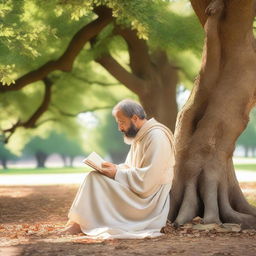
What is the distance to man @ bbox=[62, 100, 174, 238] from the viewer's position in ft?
22.0

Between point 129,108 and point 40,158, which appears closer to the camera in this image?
point 129,108

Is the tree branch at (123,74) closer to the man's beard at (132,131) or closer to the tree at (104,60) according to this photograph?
the tree at (104,60)

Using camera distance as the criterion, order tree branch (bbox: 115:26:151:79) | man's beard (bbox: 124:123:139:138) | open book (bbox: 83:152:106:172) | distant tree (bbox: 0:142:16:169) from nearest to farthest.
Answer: open book (bbox: 83:152:106:172)
man's beard (bbox: 124:123:139:138)
tree branch (bbox: 115:26:151:79)
distant tree (bbox: 0:142:16:169)

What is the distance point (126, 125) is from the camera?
6969mm

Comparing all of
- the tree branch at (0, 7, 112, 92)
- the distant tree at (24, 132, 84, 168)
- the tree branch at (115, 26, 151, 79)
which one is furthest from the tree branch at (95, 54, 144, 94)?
the distant tree at (24, 132, 84, 168)

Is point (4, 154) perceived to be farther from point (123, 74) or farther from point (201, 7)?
point (201, 7)

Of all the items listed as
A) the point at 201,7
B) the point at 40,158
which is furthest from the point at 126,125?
the point at 40,158

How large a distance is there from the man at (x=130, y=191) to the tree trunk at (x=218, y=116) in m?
0.86

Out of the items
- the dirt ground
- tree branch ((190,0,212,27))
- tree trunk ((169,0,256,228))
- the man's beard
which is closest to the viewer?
the dirt ground

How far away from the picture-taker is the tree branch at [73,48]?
48.9 ft

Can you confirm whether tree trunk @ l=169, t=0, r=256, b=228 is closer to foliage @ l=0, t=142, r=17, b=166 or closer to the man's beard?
the man's beard

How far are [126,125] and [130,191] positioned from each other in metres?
0.76

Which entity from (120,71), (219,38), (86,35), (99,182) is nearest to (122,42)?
(120,71)

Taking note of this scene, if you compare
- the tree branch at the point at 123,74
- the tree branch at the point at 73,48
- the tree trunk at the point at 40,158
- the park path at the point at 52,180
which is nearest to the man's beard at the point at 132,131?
the tree branch at the point at 73,48
